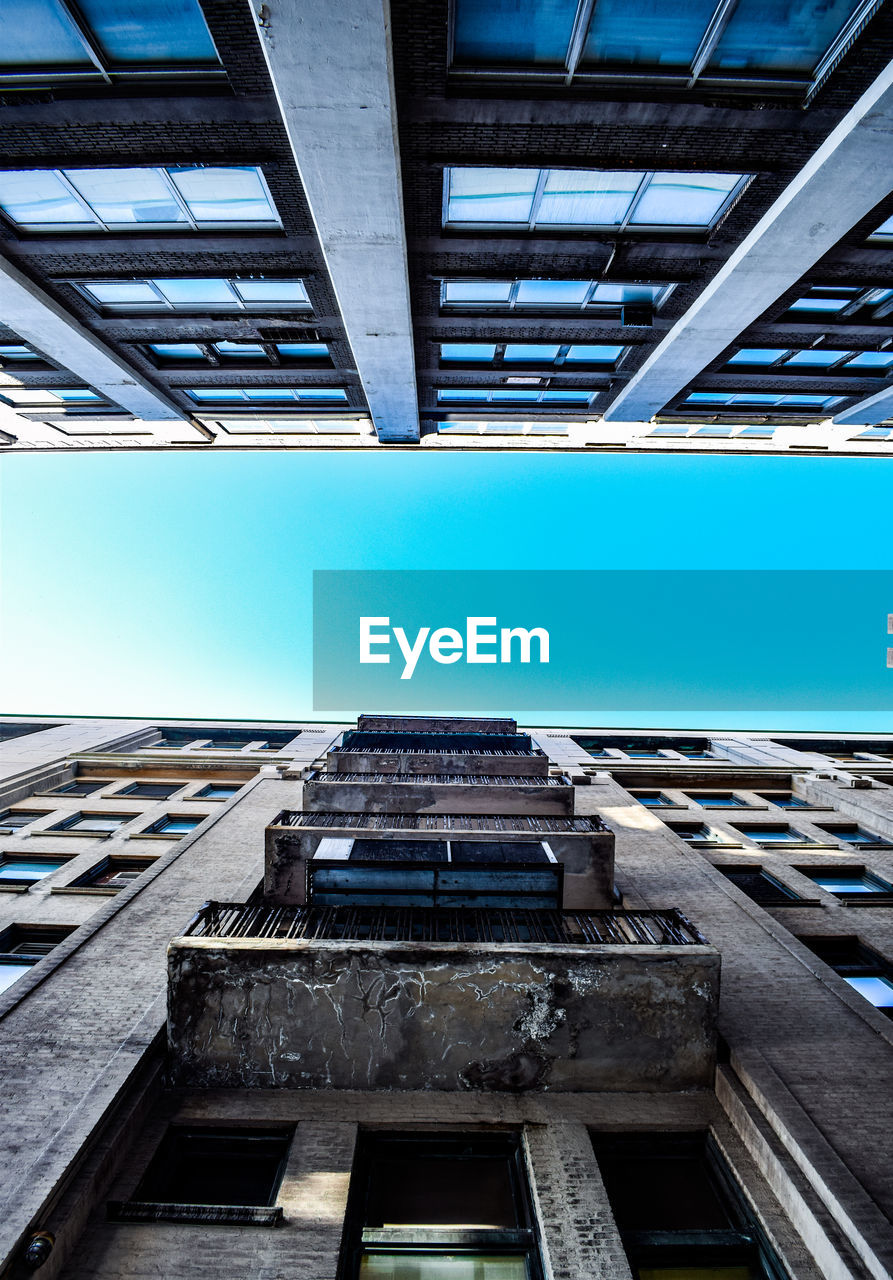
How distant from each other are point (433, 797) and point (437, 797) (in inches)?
3.7

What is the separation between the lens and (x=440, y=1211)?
6047 mm

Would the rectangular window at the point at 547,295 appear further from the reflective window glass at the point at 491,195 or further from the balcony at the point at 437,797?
the balcony at the point at 437,797

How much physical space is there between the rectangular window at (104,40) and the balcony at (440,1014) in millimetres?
11168

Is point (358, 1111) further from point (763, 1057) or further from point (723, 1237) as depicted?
point (763, 1057)

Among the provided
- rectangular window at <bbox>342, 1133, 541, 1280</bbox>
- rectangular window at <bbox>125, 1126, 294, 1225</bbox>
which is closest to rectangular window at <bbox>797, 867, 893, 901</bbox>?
rectangular window at <bbox>342, 1133, 541, 1280</bbox>

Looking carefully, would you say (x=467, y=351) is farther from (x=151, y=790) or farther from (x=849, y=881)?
(x=151, y=790)

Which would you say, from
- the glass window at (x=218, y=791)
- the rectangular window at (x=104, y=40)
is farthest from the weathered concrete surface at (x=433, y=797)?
the rectangular window at (x=104, y=40)

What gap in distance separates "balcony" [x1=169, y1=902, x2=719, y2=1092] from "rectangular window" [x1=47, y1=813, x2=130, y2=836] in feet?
33.2

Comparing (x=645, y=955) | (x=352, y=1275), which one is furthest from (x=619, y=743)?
(x=352, y=1275)

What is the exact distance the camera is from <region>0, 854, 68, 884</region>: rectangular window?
12.7 meters

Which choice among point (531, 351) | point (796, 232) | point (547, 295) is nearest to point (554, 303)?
point (547, 295)

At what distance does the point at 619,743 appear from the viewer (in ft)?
84.2

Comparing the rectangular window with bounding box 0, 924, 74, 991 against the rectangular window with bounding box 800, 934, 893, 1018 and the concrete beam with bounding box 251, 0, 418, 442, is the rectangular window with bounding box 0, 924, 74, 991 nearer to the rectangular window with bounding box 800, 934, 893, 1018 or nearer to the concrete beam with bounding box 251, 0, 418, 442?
the concrete beam with bounding box 251, 0, 418, 442

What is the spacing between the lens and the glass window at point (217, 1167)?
20.2 feet
